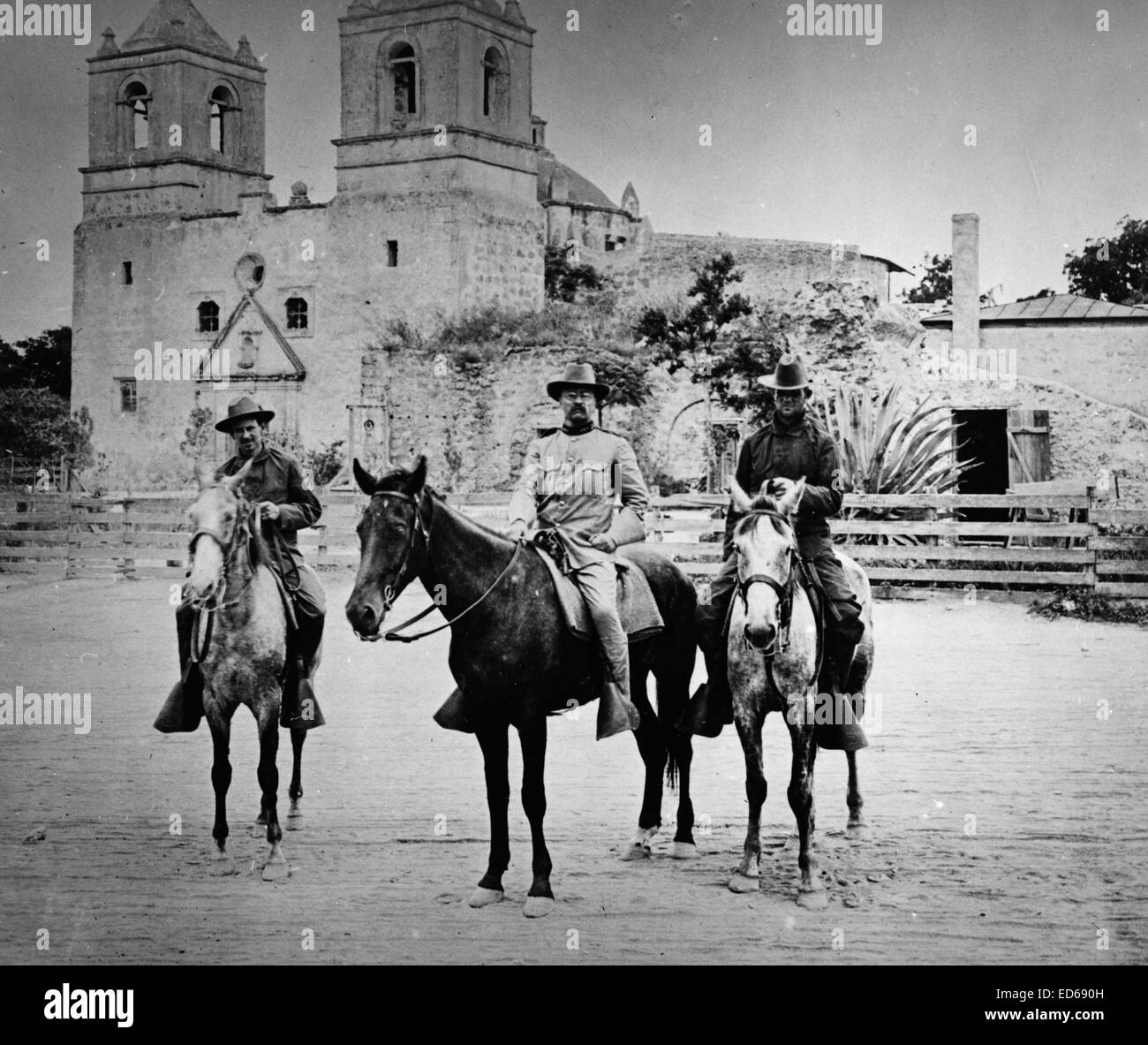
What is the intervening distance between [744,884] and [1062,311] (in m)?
22.7

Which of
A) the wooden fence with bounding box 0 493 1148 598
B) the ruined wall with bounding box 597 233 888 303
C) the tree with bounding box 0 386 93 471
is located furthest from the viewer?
the ruined wall with bounding box 597 233 888 303

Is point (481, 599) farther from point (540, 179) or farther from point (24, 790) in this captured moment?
point (540, 179)

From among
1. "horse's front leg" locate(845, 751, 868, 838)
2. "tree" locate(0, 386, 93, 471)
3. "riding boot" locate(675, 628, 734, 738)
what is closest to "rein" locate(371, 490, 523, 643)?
"riding boot" locate(675, 628, 734, 738)

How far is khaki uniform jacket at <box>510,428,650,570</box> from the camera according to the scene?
6859 millimetres

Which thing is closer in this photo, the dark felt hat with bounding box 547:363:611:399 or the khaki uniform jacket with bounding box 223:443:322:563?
the dark felt hat with bounding box 547:363:611:399

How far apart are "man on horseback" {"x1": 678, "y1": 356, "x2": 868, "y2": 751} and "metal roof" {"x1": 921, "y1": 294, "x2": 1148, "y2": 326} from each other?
21.0m

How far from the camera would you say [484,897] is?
617 centimetres

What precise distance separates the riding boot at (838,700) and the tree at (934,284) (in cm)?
4087

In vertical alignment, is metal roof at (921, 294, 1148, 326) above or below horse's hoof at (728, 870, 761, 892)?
above

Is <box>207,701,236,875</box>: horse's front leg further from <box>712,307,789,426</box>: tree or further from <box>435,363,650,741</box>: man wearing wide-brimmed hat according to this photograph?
<box>712,307,789,426</box>: tree

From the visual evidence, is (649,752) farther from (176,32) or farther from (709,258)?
(709,258)
